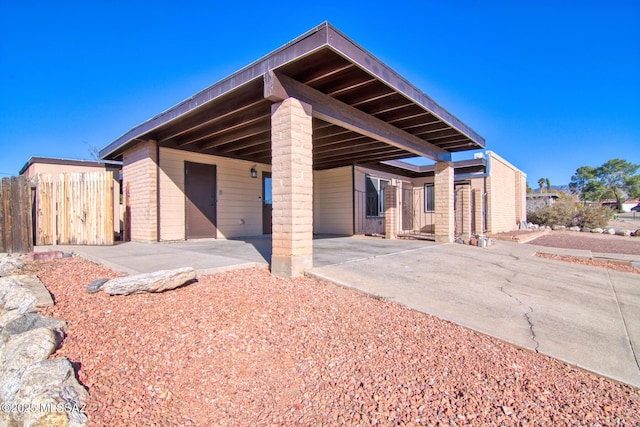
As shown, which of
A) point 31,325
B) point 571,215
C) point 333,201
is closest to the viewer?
point 31,325

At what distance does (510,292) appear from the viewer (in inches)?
153

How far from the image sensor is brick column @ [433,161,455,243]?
8484 millimetres

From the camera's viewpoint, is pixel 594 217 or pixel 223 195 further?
pixel 594 217

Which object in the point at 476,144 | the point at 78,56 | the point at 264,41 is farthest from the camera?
the point at 78,56

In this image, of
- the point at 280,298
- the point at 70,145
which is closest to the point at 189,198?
the point at 280,298

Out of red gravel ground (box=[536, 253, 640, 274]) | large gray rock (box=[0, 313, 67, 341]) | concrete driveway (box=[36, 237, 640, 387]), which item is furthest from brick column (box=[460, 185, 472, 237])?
large gray rock (box=[0, 313, 67, 341])

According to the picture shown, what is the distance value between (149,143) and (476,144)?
328 inches

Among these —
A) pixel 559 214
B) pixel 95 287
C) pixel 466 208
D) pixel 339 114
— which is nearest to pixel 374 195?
pixel 466 208

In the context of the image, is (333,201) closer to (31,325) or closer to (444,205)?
(444,205)

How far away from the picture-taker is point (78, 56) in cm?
1079

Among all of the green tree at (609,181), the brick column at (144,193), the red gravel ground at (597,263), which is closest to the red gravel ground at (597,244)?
the red gravel ground at (597,263)

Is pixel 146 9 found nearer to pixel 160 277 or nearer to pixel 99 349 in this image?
pixel 160 277

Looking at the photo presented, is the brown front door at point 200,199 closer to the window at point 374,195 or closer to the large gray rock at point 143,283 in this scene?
the large gray rock at point 143,283

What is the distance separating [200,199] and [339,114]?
198 inches
